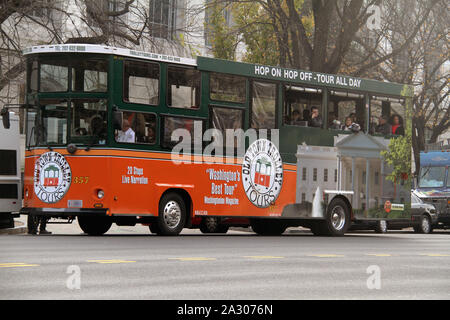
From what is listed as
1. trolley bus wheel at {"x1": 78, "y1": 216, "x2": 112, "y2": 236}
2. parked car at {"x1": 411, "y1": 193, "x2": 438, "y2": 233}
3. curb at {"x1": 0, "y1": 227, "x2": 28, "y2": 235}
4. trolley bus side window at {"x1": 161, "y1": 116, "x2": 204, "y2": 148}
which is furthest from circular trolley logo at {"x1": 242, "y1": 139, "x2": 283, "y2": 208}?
parked car at {"x1": 411, "y1": 193, "x2": 438, "y2": 233}

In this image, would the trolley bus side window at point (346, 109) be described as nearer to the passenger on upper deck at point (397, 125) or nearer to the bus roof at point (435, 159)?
the passenger on upper deck at point (397, 125)

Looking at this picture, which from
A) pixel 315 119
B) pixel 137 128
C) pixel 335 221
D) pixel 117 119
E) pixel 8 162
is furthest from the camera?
pixel 335 221

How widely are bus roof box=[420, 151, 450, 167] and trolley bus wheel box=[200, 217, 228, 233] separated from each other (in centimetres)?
1382

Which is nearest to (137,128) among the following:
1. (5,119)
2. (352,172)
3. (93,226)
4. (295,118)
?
(5,119)

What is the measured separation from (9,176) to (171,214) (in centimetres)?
A: 536

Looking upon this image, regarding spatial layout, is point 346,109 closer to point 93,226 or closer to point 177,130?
point 177,130

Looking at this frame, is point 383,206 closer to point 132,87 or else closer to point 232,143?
point 232,143

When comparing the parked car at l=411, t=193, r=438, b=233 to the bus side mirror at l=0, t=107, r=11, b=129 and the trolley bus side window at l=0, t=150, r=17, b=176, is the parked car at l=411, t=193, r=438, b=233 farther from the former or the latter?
the bus side mirror at l=0, t=107, r=11, b=129

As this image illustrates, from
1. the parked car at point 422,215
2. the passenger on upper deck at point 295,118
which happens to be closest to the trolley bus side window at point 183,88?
the passenger on upper deck at point 295,118

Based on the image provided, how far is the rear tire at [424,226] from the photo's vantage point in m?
31.8

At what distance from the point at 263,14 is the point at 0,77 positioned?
12782mm

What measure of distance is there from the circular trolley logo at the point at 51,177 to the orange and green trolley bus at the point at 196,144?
2cm

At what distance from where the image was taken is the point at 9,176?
22.2 meters

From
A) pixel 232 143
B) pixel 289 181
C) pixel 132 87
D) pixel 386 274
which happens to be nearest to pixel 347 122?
pixel 289 181
